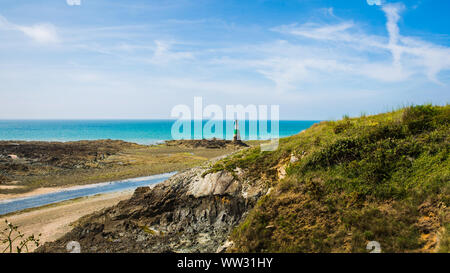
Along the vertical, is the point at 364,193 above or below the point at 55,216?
above

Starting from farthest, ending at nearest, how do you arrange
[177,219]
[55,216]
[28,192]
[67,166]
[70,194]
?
1. [67,166]
2. [28,192]
3. [70,194]
4. [55,216]
5. [177,219]

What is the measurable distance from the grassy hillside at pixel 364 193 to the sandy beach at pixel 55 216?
12.7 metres

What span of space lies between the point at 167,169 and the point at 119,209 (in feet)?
81.6

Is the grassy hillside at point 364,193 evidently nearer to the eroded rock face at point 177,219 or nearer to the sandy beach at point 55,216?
the eroded rock face at point 177,219

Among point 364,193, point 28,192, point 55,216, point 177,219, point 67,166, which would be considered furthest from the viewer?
point 67,166

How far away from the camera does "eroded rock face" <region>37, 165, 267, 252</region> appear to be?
11.9 m

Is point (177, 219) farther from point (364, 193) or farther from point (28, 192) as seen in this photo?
point (28, 192)

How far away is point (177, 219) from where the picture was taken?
44.3 ft

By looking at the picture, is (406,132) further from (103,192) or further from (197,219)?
(103,192)

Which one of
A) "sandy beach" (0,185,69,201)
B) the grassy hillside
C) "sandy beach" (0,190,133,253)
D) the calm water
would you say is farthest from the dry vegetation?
the grassy hillside

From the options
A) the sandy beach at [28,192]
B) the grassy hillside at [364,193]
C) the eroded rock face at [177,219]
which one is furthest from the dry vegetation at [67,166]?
the grassy hillside at [364,193]

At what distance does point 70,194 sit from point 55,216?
25.1 ft

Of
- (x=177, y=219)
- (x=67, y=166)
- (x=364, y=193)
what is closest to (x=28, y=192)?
(x=67, y=166)
